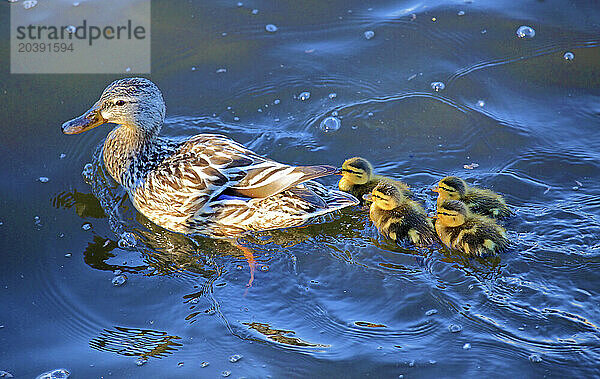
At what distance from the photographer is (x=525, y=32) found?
6793 millimetres

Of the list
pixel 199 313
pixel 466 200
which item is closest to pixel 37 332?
pixel 199 313

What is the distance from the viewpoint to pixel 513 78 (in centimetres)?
637

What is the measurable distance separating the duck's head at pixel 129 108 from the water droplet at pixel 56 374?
6.43 feet

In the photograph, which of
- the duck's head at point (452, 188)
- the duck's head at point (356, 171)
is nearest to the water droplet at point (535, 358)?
the duck's head at point (452, 188)

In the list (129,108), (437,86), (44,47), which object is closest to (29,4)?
(44,47)

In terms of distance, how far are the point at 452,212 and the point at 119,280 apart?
233 centimetres

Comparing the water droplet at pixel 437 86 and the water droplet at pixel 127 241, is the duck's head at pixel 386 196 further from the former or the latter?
the water droplet at pixel 127 241

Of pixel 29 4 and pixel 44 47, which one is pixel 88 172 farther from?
pixel 29 4

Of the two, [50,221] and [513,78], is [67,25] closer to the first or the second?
[50,221]

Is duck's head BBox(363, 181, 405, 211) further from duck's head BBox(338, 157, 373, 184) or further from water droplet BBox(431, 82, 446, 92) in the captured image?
water droplet BBox(431, 82, 446, 92)

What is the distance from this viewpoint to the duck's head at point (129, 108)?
5180mm

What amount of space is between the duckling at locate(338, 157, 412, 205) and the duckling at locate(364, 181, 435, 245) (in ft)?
0.75

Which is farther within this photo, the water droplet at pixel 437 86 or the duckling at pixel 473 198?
the water droplet at pixel 437 86

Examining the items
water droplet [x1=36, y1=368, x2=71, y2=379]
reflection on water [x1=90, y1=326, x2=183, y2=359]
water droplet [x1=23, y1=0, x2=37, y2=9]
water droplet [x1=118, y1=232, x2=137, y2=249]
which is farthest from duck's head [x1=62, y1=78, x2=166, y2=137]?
water droplet [x1=23, y1=0, x2=37, y2=9]
